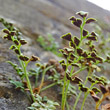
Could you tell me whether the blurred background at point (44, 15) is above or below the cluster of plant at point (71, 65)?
above

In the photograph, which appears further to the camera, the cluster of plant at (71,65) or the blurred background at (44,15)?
the blurred background at (44,15)

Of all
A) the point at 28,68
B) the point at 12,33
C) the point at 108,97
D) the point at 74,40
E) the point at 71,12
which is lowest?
the point at 28,68

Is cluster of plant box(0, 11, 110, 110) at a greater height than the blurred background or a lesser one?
lesser

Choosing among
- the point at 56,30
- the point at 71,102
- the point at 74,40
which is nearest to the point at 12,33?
the point at 74,40

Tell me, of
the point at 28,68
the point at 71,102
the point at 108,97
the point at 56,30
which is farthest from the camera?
the point at 56,30

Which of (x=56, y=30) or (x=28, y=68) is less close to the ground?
(x=56, y=30)

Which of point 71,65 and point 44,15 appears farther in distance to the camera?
point 44,15

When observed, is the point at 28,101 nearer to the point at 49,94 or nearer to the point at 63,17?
the point at 49,94

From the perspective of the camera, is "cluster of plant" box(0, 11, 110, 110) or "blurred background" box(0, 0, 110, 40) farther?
"blurred background" box(0, 0, 110, 40)

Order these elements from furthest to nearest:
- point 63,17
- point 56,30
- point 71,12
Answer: point 71,12 < point 63,17 < point 56,30

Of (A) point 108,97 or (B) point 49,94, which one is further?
(B) point 49,94

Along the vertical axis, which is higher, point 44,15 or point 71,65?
point 44,15
